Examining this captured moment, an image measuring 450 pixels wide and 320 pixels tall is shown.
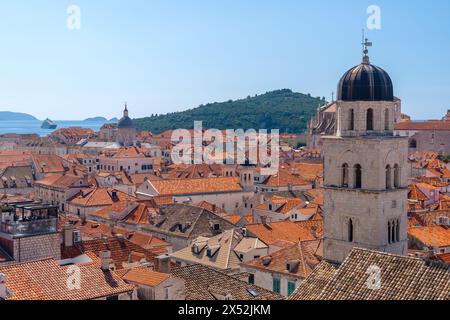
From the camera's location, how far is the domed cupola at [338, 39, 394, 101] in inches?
1004

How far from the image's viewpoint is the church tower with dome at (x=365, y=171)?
82.0 ft

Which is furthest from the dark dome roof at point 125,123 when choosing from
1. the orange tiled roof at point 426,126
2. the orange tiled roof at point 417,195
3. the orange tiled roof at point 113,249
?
the orange tiled roof at point 113,249

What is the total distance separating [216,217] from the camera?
150 ft

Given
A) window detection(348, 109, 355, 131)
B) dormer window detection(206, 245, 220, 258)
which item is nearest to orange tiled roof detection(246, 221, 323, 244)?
dormer window detection(206, 245, 220, 258)

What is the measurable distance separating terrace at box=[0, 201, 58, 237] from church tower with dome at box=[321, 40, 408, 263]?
39.0 ft

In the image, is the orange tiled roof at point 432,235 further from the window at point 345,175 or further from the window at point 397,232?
the window at point 345,175

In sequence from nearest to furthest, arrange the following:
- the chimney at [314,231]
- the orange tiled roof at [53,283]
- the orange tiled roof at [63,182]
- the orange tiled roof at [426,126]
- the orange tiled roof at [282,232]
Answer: the orange tiled roof at [53,283], the orange tiled roof at [282,232], the chimney at [314,231], the orange tiled roof at [63,182], the orange tiled roof at [426,126]

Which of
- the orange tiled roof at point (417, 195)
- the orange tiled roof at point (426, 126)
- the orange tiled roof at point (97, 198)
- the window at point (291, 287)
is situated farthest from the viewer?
the orange tiled roof at point (426, 126)

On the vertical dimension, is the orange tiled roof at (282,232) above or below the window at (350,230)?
below

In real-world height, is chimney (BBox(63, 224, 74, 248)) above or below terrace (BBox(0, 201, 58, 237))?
below

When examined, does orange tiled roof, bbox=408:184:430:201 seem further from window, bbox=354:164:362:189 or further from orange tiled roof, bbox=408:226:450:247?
window, bbox=354:164:362:189

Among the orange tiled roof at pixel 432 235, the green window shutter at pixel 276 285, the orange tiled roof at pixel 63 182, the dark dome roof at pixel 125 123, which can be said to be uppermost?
the dark dome roof at pixel 125 123

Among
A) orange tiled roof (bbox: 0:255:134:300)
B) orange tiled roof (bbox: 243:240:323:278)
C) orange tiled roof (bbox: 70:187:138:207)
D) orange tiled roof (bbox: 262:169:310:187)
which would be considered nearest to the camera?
orange tiled roof (bbox: 0:255:134:300)

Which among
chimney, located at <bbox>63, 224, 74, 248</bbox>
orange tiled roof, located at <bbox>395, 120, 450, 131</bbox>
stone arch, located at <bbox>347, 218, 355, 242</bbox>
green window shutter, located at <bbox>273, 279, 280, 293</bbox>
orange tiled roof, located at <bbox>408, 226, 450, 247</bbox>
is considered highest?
orange tiled roof, located at <bbox>395, 120, 450, 131</bbox>
